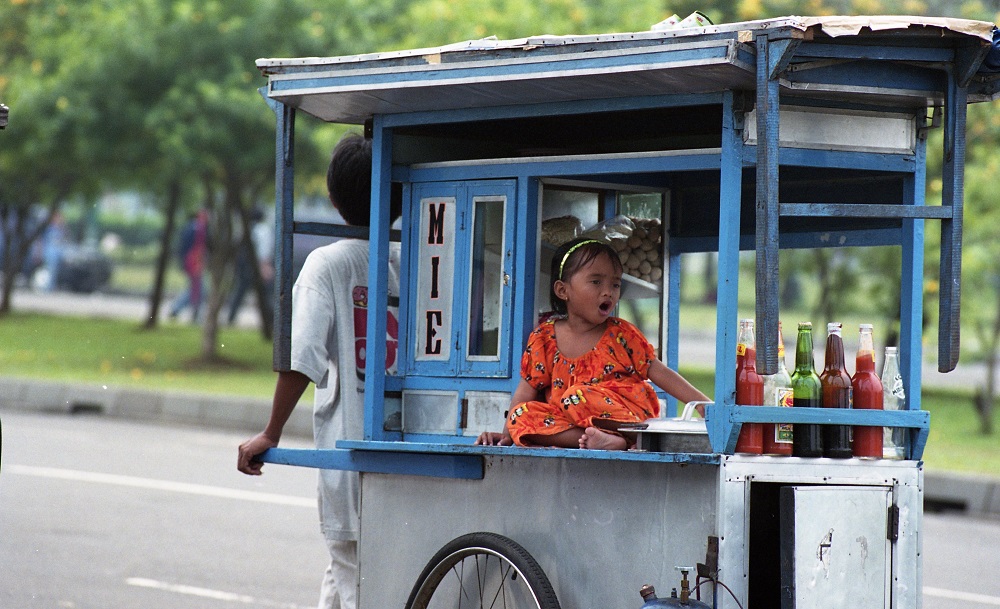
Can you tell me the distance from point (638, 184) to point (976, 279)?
8396 millimetres

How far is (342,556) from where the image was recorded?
4.11 m

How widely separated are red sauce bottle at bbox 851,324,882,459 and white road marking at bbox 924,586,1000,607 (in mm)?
3234

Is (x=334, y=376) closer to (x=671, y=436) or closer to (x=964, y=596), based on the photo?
(x=671, y=436)

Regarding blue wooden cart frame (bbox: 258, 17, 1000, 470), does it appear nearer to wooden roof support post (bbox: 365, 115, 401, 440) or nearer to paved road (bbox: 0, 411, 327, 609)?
wooden roof support post (bbox: 365, 115, 401, 440)

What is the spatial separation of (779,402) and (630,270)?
3.68 feet

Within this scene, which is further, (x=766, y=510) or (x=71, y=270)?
(x=71, y=270)

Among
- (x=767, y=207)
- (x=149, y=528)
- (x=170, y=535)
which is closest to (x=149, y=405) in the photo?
(x=149, y=528)

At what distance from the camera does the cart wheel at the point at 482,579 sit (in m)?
3.38

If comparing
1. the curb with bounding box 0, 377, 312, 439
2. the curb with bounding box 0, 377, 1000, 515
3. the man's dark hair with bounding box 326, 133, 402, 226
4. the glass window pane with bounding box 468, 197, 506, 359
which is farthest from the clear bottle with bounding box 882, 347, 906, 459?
the curb with bounding box 0, 377, 312, 439

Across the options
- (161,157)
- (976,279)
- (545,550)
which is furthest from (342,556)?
(161,157)

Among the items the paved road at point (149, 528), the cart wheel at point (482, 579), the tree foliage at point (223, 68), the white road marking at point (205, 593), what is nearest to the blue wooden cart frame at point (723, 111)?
the cart wheel at point (482, 579)

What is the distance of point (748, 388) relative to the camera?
3365 millimetres

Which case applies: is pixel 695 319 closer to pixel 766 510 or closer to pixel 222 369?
pixel 222 369

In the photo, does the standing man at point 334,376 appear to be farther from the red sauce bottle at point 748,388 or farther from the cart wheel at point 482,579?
the red sauce bottle at point 748,388
